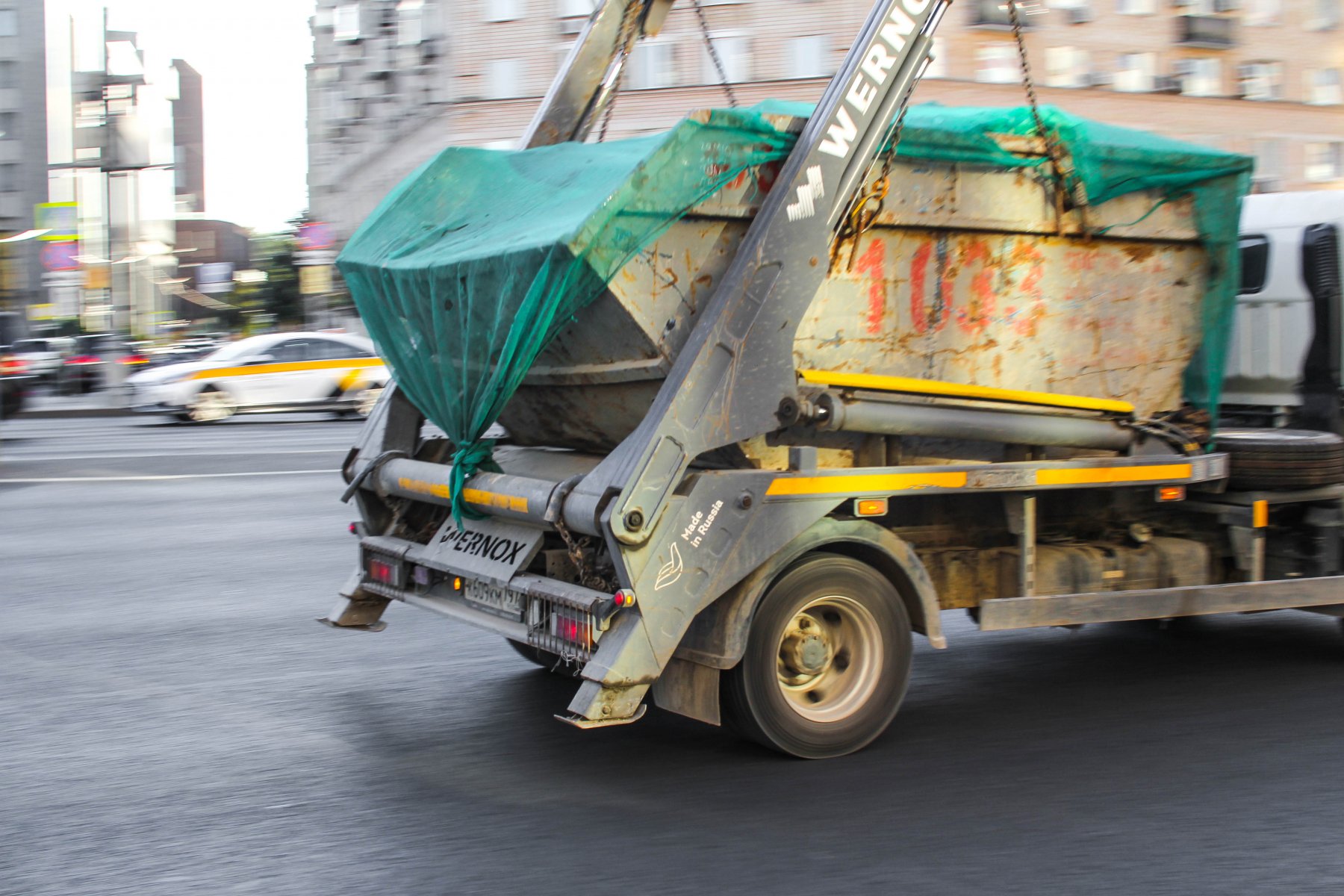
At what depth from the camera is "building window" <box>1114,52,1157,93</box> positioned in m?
55.5

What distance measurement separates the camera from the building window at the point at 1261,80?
56.9m

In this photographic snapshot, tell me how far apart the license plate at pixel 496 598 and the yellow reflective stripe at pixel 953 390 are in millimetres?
1375

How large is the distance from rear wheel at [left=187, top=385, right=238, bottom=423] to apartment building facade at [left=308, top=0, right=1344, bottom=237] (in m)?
26.9

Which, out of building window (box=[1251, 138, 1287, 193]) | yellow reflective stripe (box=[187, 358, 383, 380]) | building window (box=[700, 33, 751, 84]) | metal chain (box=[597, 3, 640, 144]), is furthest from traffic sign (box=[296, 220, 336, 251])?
metal chain (box=[597, 3, 640, 144])

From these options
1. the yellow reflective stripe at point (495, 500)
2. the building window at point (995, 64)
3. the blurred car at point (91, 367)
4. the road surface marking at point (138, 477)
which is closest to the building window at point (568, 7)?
the building window at point (995, 64)

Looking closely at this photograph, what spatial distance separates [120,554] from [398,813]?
641cm

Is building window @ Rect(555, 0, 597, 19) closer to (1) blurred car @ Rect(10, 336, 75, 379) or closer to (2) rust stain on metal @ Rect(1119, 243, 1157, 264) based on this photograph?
(1) blurred car @ Rect(10, 336, 75, 379)

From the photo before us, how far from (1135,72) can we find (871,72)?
54353 millimetres

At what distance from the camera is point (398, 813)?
16.1 ft

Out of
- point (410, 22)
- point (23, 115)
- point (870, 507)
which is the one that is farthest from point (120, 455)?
point (23, 115)

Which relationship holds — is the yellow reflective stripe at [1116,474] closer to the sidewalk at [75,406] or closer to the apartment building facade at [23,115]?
the sidewalk at [75,406]

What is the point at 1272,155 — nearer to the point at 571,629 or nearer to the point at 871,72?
the point at 871,72

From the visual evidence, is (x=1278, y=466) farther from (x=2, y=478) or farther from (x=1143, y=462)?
(x=2, y=478)

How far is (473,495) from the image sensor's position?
588 centimetres
